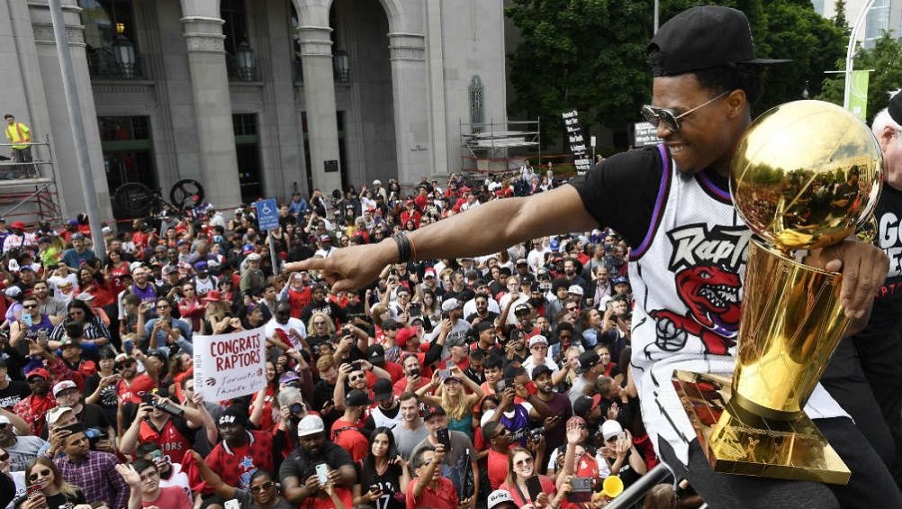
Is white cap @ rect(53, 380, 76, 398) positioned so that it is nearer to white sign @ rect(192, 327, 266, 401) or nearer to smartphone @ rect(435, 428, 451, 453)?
white sign @ rect(192, 327, 266, 401)

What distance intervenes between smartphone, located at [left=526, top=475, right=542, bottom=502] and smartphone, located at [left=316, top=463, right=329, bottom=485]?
1.72 m

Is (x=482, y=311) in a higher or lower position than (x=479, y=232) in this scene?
lower

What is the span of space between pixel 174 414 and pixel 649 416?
5.56m

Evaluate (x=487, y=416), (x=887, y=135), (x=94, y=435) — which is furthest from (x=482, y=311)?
(x=887, y=135)

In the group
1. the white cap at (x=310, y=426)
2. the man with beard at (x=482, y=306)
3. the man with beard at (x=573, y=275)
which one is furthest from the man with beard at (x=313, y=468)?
the man with beard at (x=573, y=275)

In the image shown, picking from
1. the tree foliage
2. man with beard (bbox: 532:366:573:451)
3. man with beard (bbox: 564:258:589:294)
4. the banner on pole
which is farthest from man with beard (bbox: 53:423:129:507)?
the tree foliage

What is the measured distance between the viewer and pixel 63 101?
18.2 meters

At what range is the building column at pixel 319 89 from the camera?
941 inches

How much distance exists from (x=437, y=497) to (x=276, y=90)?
2449cm

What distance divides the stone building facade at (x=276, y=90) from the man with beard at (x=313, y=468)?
651 inches

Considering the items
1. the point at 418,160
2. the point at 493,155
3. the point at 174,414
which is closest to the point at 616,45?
the point at 493,155

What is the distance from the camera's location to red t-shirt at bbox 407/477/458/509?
5443 mm

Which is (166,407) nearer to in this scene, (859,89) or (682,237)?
(682,237)

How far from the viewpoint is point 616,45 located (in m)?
33.7
